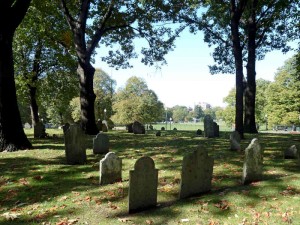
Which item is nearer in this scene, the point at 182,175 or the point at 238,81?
the point at 182,175

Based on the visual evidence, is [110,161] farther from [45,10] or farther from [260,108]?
[260,108]

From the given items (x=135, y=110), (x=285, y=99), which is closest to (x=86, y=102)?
(x=135, y=110)

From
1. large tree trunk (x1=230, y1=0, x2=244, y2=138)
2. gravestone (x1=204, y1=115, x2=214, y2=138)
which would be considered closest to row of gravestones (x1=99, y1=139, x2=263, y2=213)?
large tree trunk (x1=230, y1=0, x2=244, y2=138)

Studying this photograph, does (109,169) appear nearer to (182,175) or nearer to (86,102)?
(182,175)

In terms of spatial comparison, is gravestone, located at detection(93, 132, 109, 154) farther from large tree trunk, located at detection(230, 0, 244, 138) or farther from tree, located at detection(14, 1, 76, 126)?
tree, located at detection(14, 1, 76, 126)

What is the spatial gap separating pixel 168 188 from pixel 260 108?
65.3 meters

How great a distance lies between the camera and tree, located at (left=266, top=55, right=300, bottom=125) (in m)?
49.5

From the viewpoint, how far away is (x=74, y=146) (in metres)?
9.83

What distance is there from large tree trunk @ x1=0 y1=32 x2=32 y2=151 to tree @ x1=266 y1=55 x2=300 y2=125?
44.6 metres

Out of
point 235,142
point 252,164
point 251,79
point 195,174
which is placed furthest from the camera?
point 251,79

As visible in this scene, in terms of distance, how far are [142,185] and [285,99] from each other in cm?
5105

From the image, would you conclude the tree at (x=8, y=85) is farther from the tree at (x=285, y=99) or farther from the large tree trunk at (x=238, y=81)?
the tree at (x=285, y=99)

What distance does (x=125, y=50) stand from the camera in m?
26.5

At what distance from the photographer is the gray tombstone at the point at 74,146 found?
9812mm
